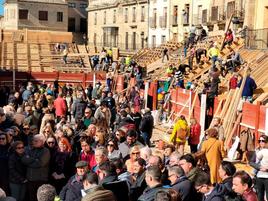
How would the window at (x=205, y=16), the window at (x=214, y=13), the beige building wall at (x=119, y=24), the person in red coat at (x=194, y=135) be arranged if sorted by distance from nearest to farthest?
the person in red coat at (x=194, y=135) < the window at (x=214, y=13) < the window at (x=205, y=16) < the beige building wall at (x=119, y=24)

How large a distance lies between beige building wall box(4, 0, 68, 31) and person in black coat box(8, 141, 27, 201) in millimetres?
68391

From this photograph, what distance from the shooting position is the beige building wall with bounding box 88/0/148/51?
6269cm

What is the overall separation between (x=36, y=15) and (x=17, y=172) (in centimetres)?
6960

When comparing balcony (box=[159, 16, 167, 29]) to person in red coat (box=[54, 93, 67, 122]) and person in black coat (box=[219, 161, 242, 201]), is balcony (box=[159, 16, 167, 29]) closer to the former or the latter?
person in red coat (box=[54, 93, 67, 122])

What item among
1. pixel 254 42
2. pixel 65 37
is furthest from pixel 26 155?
pixel 65 37

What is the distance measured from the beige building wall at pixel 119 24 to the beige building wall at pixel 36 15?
4300 millimetres

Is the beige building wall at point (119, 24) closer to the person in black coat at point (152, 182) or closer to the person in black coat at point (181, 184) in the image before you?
the person in black coat at point (181, 184)

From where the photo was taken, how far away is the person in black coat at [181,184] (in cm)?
750

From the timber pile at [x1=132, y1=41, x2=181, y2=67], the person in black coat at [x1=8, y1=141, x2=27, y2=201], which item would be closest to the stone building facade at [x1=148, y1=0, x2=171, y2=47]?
the timber pile at [x1=132, y1=41, x2=181, y2=67]

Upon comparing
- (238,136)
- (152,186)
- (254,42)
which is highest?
(254,42)

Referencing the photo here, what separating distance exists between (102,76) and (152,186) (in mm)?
31735

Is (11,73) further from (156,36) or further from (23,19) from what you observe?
(23,19)

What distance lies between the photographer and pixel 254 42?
2961 centimetres

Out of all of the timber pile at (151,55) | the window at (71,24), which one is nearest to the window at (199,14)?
the timber pile at (151,55)
